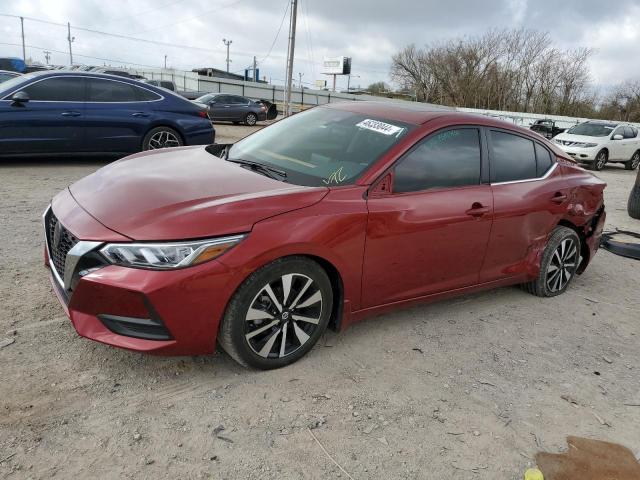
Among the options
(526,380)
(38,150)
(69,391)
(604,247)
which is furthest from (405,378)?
(38,150)

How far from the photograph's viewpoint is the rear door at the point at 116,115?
27.5 ft

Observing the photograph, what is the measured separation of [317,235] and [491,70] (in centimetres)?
6024

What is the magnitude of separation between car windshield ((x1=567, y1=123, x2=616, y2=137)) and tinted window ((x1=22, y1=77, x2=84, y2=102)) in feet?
52.4

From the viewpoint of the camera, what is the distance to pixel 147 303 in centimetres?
260

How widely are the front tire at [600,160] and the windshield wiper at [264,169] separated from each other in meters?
16.5

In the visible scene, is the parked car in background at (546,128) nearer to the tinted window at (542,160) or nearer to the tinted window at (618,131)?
the tinted window at (618,131)

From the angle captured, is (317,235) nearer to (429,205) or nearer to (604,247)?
(429,205)

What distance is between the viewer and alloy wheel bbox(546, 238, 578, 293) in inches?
184

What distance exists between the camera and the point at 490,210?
12.8 ft

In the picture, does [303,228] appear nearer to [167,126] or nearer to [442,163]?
[442,163]

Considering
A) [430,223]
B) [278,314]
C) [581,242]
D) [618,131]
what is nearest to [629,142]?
[618,131]

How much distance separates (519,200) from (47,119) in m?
7.01

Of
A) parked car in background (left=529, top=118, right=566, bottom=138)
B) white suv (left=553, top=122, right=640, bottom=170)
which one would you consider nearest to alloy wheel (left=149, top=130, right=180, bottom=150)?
white suv (left=553, top=122, right=640, bottom=170)

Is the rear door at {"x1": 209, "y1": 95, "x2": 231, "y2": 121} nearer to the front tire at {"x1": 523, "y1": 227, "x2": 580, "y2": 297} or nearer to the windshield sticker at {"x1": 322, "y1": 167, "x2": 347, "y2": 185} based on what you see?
the front tire at {"x1": 523, "y1": 227, "x2": 580, "y2": 297}
